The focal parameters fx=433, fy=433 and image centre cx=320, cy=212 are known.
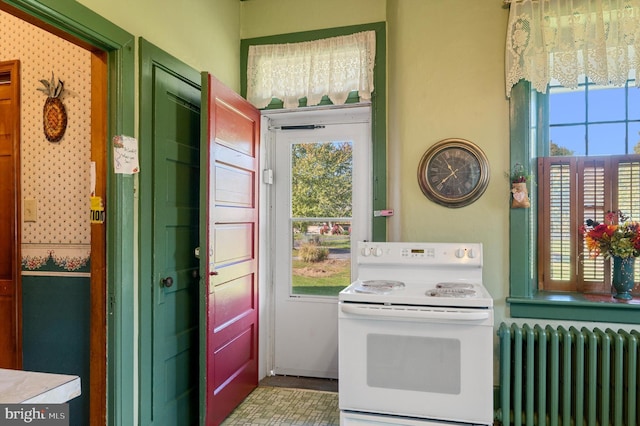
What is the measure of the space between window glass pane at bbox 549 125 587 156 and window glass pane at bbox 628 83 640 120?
0.25 meters

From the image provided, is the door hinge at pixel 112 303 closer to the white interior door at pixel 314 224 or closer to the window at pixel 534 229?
the white interior door at pixel 314 224

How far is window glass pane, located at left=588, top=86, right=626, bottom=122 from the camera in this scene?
2404 mm

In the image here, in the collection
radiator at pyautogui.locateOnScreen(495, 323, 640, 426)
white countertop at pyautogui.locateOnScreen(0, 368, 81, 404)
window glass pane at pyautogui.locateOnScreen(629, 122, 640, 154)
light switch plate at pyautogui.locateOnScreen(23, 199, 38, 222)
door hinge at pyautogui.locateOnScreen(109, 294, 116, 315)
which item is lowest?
radiator at pyautogui.locateOnScreen(495, 323, 640, 426)

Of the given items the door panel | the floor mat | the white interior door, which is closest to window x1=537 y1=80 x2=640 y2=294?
the white interior door

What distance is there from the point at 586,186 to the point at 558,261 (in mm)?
440

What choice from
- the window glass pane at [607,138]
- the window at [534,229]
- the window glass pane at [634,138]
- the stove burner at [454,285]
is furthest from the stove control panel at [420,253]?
the window glass pane at [634,138]

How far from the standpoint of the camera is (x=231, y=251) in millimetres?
2500

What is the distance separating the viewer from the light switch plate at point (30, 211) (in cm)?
212

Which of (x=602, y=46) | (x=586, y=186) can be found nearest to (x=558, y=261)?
(x=586, y=186)

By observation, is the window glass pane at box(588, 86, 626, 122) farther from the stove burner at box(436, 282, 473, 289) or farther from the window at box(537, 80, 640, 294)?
the stove burner at box(436, 282, 473, 289)

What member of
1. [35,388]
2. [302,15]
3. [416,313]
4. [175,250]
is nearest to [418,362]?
[416,313]

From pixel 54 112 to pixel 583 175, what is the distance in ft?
9.01

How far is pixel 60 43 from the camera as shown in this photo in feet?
6.74

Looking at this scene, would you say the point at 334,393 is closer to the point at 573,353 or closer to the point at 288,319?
the point at 288,319
